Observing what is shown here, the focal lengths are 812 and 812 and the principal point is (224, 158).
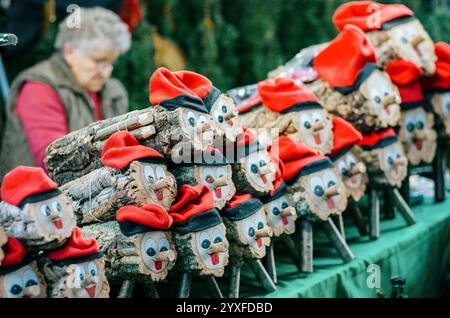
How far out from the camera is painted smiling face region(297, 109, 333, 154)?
7.59 ft

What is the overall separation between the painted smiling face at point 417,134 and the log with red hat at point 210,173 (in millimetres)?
998

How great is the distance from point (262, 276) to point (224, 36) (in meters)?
2.57

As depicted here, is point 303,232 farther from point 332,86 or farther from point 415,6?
point 415,6

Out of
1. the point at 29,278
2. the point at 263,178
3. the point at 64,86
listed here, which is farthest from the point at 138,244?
the point at 64,86

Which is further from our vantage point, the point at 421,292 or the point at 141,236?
the point at 421,292

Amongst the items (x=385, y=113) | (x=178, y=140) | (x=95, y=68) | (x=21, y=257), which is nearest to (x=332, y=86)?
(x=385, y=113)

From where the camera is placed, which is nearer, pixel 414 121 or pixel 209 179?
pixel 209 179

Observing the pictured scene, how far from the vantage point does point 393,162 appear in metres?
2.60

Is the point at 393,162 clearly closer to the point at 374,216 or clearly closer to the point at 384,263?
the point at 374,216

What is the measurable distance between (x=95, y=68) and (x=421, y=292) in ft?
4.83

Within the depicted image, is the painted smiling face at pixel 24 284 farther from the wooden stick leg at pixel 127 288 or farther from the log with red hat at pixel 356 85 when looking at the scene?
the log with red hat at pixel 356 85
